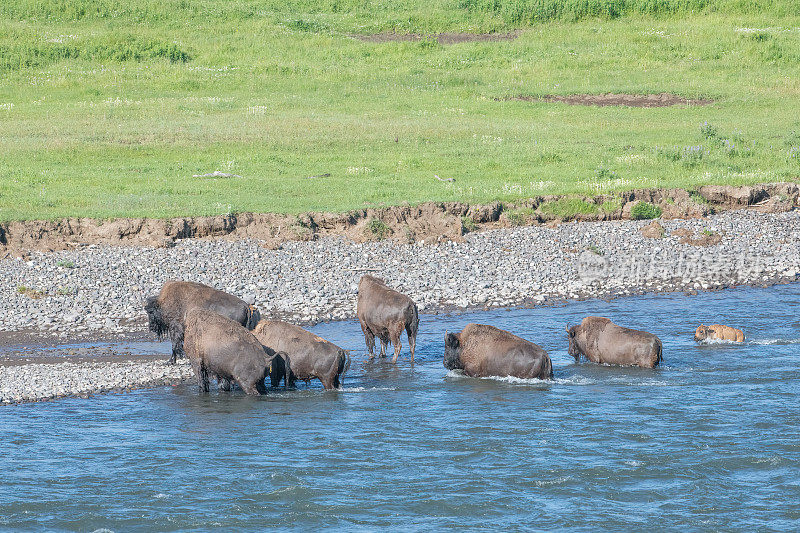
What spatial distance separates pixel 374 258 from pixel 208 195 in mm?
6128

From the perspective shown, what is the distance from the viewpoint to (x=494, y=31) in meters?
55.3

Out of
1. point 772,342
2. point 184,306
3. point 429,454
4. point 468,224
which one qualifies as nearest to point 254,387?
point 184,306

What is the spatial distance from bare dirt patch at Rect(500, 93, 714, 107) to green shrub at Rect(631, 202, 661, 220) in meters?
13.9

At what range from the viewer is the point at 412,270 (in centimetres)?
2267

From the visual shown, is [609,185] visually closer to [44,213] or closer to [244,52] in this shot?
[44,213]

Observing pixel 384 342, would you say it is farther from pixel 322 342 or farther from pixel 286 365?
pixel 286 365

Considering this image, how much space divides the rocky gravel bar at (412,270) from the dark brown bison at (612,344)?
3942 millimetres

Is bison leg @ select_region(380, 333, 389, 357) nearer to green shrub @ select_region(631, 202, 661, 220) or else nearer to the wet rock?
the wet rock

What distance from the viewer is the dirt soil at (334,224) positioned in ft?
78.6

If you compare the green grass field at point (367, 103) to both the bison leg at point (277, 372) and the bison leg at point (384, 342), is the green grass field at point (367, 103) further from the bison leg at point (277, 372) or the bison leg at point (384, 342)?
the bison leg at point (277, 372)

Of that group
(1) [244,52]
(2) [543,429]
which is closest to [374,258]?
(2) [543,429]

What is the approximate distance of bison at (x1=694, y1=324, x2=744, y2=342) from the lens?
17861 millimetres

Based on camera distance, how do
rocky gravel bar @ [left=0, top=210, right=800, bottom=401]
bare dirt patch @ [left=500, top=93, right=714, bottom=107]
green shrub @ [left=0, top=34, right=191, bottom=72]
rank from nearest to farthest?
rocky gravel bar @ [left=0, top=210, right=800, bottom=401] → bare dirt patch @ [left=500, top=93, right=714, bottom=107] → green shrub @ [left=0, top=34, right=191, bottom=72]

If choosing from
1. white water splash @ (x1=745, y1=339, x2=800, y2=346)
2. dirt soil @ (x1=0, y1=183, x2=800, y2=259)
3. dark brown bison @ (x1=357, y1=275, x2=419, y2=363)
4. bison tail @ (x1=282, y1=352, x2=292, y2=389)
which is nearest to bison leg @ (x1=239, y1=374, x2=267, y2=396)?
bison tail @ (x1=282, y1=352, x2=292, y2=389)
